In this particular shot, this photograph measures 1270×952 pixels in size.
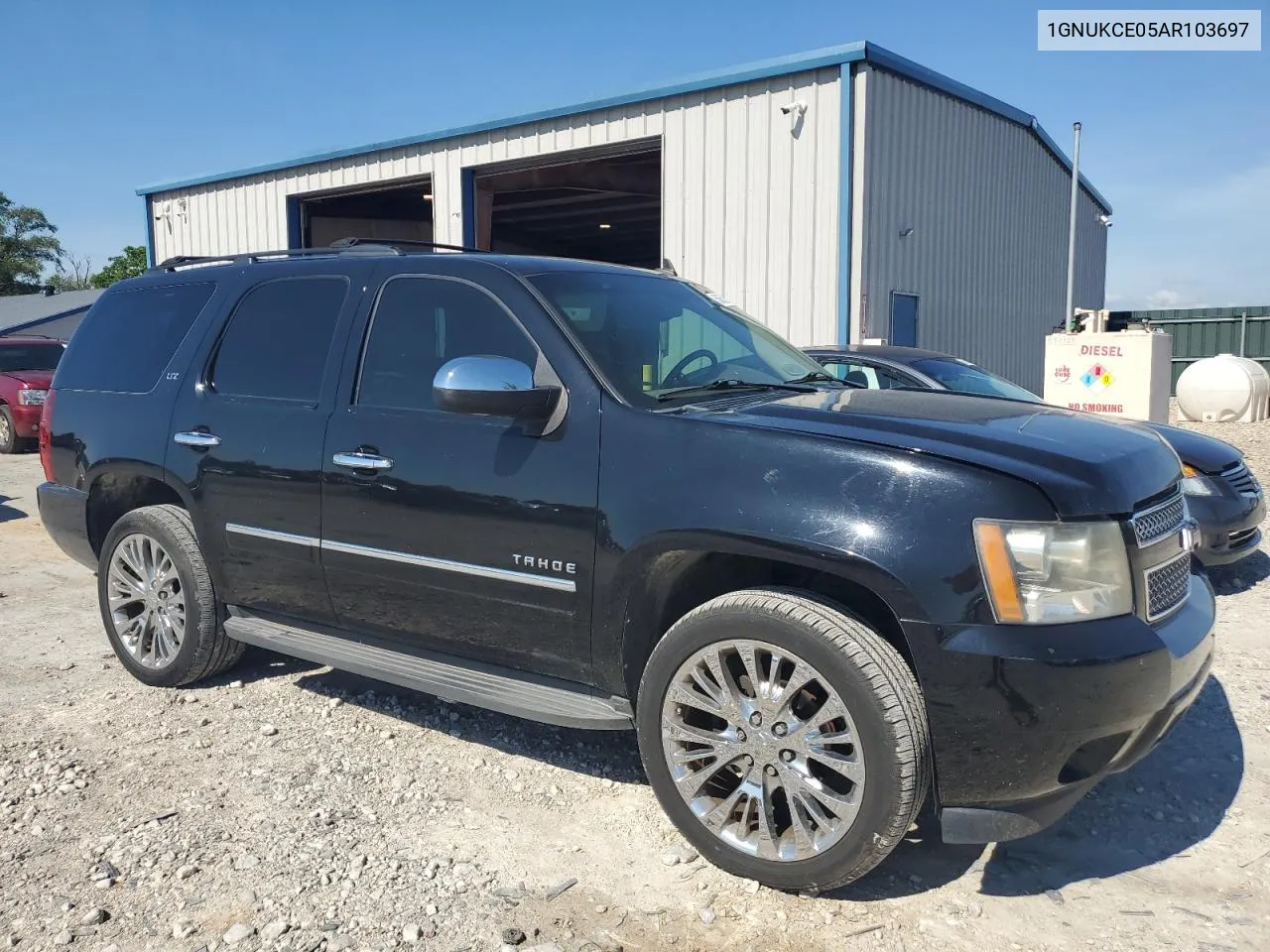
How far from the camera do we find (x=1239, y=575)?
657 centimetres

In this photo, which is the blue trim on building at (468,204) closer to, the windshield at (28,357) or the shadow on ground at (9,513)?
the windshield at (28,357)

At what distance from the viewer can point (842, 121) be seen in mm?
10891

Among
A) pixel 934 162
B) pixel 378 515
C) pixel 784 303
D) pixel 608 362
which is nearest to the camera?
pixel 608 362

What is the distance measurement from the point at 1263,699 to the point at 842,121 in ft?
26.4

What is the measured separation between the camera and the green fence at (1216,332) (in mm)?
25344

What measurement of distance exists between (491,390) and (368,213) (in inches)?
771

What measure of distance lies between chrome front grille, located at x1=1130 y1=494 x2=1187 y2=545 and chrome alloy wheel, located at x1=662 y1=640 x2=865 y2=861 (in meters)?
0.96

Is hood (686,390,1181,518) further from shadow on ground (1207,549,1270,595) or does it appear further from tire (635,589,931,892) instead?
shadow on ground (1207,549,1270,595)

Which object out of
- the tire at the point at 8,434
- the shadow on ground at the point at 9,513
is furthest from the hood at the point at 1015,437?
the tire at the point at 8,434

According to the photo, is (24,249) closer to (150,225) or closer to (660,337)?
(150,225)

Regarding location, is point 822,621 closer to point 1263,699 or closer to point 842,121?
point 1263,699

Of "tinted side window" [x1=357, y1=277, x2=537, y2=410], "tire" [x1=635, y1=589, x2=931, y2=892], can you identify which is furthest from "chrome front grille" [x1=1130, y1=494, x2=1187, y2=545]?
"tinted side window" [x1=357, y1=277, x2=537, y2=410]

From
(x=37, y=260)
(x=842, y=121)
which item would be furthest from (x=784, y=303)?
(x=37, y=260)

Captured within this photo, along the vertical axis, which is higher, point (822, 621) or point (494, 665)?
point (822, 621)
